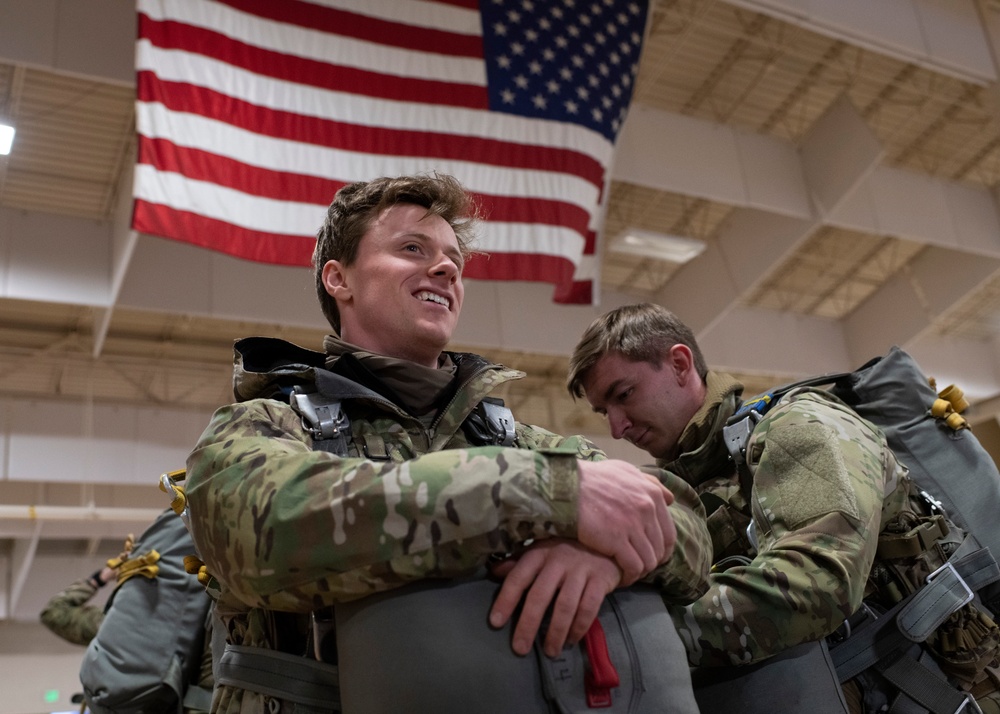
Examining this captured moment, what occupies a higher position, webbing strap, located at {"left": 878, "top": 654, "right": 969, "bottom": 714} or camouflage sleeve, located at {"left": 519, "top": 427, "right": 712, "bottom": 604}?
camouflage sleeve, located at {"left": 519, "top": 427, "right": 712, "bottom": 604}

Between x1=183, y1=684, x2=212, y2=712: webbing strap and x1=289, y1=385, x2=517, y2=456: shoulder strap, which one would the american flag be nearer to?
x1=183, y1=684, x2=212, y2=712: webbing strap

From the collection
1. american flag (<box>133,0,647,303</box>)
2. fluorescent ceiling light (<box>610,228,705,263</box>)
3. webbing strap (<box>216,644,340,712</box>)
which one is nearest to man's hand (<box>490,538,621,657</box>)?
A: webbing strap (<box>216,644,340,712</box>)

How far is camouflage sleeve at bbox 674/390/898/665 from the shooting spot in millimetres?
1648

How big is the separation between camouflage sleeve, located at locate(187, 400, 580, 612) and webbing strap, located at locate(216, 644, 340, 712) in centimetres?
16

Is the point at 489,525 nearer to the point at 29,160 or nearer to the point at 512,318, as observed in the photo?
the point at 512,318

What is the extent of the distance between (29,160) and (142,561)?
803 cm

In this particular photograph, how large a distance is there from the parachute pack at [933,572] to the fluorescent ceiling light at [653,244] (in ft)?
25.7

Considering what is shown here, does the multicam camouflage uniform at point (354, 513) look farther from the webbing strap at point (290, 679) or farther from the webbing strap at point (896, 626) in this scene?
the webbing strap at point (896, 626)

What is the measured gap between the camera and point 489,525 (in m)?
1.15

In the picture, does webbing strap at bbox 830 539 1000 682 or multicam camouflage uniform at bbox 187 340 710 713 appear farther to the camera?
webbing strap at bbox 830 539 1000 682

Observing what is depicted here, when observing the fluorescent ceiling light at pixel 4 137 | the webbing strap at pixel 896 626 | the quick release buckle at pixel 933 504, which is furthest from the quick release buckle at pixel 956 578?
the fluorescent ceiling light at pixel 4 137

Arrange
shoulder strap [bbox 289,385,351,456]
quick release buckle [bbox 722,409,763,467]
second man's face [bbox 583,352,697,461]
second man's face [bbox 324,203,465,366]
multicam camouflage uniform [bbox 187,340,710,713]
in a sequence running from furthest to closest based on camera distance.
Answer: second man's face [bbox 583,352,697,461], quick release buckle [bbox 722,409,763,467], second man's face [bbox 324,203,465,366], shoulder strap [bbox 289,385,351,456], multicam camouflage uniform [bbox 187,340,710,713]

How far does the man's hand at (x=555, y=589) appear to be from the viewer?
118 centimetres

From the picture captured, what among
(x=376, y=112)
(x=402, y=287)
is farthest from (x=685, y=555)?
(x=376, y=112)
